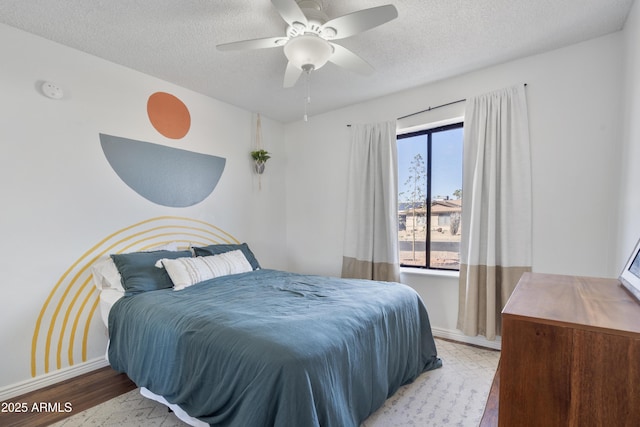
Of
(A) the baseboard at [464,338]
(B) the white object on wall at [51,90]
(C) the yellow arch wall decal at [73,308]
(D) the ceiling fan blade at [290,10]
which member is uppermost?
(D) the ceiling fan blade at [290,10]

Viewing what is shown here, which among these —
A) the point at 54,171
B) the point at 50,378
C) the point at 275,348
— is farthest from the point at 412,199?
the point at 50,378

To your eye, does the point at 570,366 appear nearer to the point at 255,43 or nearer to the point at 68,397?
the point at 255,43

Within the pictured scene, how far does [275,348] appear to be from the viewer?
1359 mm

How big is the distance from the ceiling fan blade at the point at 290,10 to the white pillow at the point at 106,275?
233 cm

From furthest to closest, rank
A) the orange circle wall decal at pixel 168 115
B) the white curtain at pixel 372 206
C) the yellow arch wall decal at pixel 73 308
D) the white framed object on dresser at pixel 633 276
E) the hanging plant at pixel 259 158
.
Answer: the hanging plant at pixel 259 158
the white curtain at pixel 372 206
the orange circle wall decal at pixel 168 115
the yellow arch wall decal at pixel 73 308
the white framed object on dresser at pixel 633 276

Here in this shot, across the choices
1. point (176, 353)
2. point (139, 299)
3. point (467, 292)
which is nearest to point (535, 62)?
point (467, 292)

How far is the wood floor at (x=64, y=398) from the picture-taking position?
188cm

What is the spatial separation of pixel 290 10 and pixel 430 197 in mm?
2375

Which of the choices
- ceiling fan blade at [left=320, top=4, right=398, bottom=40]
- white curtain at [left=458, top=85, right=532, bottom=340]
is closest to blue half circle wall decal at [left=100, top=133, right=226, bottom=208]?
ceiling fan blade at [left=320, top=4, right=398, bottom=40]

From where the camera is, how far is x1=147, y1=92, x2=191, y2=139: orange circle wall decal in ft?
9.73

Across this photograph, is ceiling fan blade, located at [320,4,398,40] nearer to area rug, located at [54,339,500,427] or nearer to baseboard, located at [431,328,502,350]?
area rug, located at [54,339,500,427]

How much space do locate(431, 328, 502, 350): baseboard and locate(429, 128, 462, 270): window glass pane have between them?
0.66m

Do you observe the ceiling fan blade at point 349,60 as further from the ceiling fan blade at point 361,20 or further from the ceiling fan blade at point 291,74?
the ceiling fan blade at point 291,74

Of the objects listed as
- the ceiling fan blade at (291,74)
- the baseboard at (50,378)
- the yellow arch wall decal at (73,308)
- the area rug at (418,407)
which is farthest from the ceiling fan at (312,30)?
the baseboard at (50,378)
